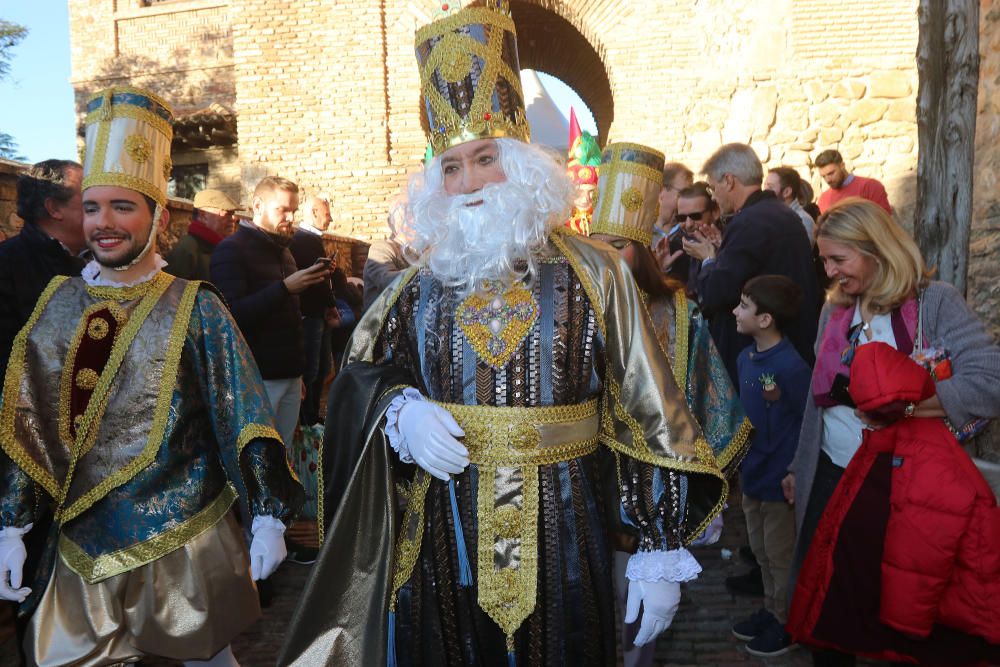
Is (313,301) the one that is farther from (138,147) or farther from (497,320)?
(497,320)

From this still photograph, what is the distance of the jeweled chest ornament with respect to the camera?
6.90 ft

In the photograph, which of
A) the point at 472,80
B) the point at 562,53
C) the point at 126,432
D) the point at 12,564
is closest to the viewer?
the point at 472,80

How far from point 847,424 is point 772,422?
0.82m

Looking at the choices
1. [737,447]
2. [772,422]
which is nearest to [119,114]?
[737,447]

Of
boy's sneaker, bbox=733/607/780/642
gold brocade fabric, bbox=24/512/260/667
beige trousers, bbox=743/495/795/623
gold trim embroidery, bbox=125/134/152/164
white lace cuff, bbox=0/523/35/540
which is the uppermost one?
gold trim embroidery, bbox=125/134/152/164

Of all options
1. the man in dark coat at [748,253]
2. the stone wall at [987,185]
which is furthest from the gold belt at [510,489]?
the stone wall at [987,185]

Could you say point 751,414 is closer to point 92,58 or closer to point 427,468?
point 427,468

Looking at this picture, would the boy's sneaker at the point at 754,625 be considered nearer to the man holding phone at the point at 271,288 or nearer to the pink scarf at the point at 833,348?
the pink scarf at the point at 833,348

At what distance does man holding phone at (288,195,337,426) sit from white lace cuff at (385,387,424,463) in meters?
3.73

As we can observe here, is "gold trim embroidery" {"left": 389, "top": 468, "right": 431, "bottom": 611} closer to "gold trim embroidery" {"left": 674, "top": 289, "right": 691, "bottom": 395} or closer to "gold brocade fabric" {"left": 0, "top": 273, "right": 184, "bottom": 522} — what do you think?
"gold brocade fabric" {"left": 0, "top": 273, "right": 184, "bottom": 522}

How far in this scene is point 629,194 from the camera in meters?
A: 3.63

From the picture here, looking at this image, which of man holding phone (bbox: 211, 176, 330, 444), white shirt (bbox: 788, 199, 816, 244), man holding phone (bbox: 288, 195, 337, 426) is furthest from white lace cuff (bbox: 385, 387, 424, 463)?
white shirt (bbox: 788, 199, 816, 244)

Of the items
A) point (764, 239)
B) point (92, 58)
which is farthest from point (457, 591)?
point (92, 58)

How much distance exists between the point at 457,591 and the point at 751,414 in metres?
2.28
